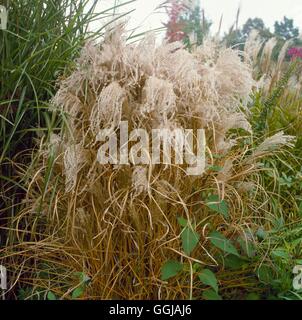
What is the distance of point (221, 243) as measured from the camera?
2.17m

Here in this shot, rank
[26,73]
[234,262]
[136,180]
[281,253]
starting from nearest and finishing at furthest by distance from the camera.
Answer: [136,180] < [281,253] < [234,262] < [26,73]

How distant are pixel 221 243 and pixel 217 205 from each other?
0.14 meters

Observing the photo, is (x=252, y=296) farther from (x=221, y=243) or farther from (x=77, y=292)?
(x=77, y=292)

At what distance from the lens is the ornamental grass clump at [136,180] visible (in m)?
2.17

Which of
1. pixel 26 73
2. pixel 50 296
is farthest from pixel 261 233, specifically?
pixel 26 73

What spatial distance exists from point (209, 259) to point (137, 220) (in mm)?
368

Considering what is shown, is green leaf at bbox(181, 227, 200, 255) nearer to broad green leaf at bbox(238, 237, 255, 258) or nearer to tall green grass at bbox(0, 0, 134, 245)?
broad green leaf at bbox(238, 237, 255, 258)

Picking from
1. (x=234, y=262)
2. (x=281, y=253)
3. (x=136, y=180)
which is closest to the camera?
(x=136, y=180)

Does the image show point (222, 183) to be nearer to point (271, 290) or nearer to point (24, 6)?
point (271, 290)

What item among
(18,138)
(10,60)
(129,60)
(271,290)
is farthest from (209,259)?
(10,60)

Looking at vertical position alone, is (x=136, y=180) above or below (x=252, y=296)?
above

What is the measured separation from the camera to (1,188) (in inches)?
103

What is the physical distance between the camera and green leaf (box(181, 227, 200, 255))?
206 centimetres

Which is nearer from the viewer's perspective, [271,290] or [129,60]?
[129,60]
